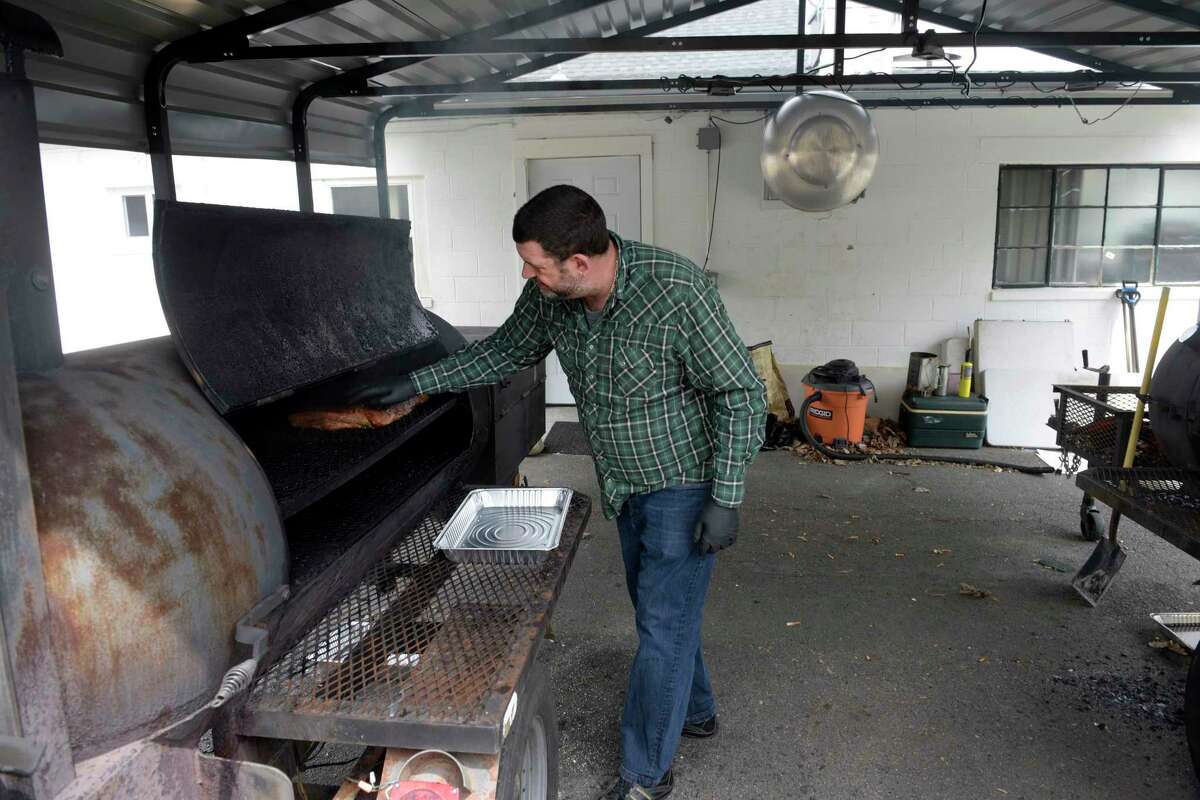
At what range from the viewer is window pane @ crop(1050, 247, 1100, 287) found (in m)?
7.56

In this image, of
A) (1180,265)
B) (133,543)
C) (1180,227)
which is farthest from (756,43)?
(1180,265)

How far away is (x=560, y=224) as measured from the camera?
2.08 meters

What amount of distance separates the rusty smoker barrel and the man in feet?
3.20

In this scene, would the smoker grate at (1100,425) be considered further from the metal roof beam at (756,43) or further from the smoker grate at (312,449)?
the smoker grate at (312,449)

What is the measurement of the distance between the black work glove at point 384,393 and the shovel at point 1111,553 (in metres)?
3.37

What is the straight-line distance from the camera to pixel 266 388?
6.91ft

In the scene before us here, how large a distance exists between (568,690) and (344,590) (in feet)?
5.05

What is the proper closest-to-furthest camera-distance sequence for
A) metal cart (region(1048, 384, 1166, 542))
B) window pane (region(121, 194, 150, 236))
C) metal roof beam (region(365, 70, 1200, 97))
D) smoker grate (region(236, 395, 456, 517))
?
smoker grate (region(236, 395, 456, 517)), metal cart (region(1048, 384, 1166, 542)), metal roof beam (region(365, 70, 1200, 97)), window pane (region(121, 194, 150, 236))

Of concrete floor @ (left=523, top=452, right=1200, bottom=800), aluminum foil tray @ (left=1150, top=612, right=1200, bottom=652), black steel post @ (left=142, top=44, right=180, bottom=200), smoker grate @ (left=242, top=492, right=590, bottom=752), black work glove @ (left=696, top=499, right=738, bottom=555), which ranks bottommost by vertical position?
concrete floor @ (left=523, top=452, right=1200, bottom=800)

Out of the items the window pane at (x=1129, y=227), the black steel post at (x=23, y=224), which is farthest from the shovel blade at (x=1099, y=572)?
the window pane at (x=1129, y=227)

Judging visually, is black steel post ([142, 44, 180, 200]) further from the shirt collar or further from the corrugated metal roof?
the shirt collar

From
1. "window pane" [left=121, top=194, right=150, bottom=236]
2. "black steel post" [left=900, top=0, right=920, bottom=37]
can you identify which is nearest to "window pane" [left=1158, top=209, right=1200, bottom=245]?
"black steel post" [left=900, top=0, right=920, bottom=37]

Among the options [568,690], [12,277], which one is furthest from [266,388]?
[568,690]

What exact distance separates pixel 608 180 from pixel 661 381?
18.6 feet
